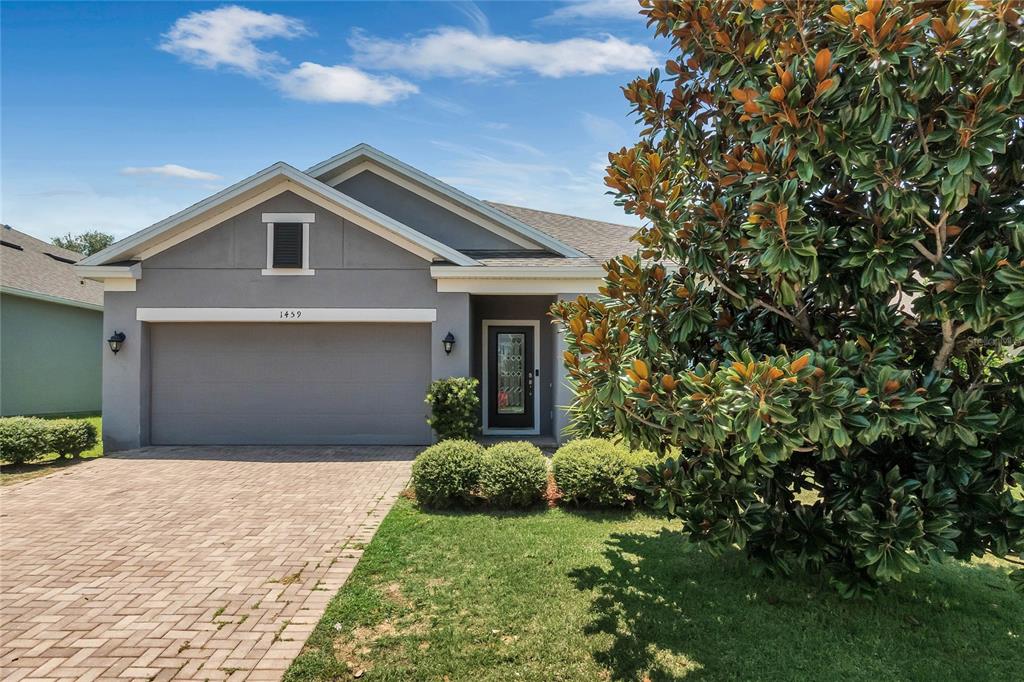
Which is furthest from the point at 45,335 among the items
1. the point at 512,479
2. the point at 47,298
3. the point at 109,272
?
the point at 512,479

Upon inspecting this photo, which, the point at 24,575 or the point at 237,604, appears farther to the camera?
the point at 24,575

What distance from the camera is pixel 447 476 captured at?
22.6 feet

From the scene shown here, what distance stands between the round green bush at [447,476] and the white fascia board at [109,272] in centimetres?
771

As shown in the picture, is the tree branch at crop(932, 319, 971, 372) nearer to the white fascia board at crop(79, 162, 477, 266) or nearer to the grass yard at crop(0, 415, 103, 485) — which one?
the white fascia board at crop(79, 162, 477, 266)

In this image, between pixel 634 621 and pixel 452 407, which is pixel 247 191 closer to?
pixel 452 407

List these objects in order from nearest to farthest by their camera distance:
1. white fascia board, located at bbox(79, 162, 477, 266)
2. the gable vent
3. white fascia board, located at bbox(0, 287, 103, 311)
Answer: white fascia board, located at bbox(79, 162, 477, 266)
the gable vent
white fascia board, located at bbox(0, 287, 103, 311)

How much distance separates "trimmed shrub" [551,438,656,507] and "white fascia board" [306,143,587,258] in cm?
599

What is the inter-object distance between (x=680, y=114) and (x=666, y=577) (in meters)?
4.03

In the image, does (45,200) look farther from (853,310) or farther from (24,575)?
(853,310)

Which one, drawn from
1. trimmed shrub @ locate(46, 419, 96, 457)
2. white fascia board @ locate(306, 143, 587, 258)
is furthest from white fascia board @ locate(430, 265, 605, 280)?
trimmed shrub @ locate(46, 419, 96, 457)

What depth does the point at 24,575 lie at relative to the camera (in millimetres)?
5062

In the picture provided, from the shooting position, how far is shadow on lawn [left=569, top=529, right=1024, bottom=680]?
3.54 metres

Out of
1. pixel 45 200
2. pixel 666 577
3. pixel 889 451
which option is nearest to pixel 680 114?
pixel 889 451

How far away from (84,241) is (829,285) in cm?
6297
